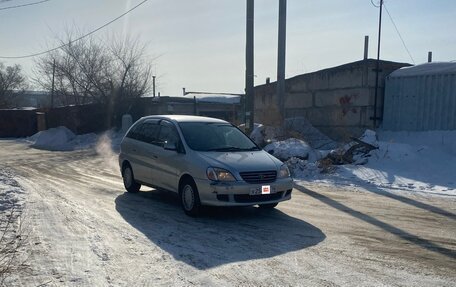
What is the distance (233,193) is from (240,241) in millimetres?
1030

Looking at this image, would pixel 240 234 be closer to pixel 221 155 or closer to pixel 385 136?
pixel 221 155

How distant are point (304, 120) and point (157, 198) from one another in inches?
384

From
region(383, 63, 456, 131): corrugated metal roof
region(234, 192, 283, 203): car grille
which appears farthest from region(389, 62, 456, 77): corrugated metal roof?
region(234, 192, 283, 203): car grille

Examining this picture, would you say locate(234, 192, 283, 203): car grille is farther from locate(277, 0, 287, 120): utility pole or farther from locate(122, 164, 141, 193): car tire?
locate(277, 0, 287, 120): utility pole

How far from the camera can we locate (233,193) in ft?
22.1

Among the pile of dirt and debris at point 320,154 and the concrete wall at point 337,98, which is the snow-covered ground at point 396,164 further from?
the concrete wall at point 337,98

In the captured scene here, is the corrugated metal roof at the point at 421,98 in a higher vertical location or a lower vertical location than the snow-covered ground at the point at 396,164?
higher

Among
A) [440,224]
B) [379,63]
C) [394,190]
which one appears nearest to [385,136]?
[379,63]

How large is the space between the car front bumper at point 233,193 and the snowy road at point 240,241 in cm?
35

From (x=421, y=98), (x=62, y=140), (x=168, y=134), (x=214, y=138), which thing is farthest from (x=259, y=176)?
(x=62, y=140)

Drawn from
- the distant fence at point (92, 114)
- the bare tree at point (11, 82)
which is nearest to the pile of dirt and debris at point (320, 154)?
the distant fence at point (92, 114)

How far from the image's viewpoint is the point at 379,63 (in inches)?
617

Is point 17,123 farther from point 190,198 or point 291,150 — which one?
point 190,198

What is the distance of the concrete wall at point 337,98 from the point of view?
15680mm
